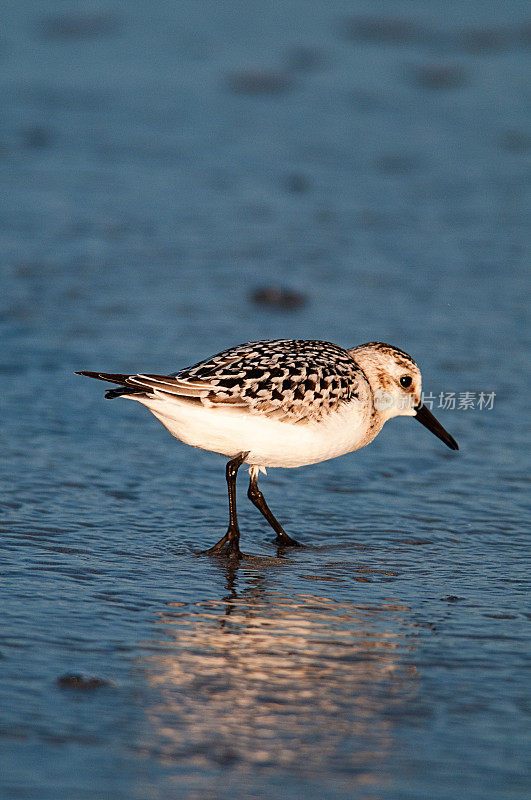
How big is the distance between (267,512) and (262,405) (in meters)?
0.74

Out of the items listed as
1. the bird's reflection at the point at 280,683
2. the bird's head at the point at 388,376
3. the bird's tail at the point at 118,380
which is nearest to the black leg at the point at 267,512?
the bird's reflection at the point at 280,683

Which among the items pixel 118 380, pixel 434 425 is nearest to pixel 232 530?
pixel 118 380

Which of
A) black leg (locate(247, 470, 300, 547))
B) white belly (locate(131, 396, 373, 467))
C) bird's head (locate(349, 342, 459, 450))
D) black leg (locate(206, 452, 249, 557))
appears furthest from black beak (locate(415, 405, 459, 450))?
black leg (locate(206, 452, 249, 557))

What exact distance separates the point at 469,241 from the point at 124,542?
713 centimetres

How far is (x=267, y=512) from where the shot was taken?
6.56 metres

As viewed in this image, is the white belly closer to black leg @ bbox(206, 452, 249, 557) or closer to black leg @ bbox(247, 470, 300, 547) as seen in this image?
black leg @ bbox(206, 452, 249, 557)

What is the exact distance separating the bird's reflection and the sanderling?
78 centimetres

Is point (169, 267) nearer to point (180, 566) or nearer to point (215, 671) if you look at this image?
point (180, 566)

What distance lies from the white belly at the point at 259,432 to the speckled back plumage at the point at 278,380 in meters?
0.06

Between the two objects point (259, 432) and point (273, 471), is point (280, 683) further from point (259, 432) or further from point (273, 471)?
point (273, 471)

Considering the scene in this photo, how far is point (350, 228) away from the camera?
12586mm

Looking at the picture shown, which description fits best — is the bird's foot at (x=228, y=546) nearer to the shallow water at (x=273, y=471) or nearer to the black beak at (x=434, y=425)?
the shallow water at (x=273, y=471)

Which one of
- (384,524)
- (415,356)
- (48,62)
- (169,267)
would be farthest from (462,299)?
(48,62)

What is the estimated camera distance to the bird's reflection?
159 inches
